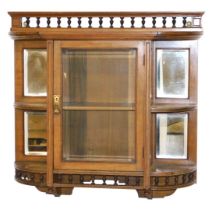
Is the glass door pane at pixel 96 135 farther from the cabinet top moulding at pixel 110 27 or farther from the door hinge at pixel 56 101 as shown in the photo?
the cabinet top moulding at pixel 110 27

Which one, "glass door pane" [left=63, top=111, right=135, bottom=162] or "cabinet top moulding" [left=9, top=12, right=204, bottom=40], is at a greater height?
"cabinet top moulding" [left=9, top=12, right=204, bottom=40]

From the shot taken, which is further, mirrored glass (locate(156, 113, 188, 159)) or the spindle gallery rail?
mirrored glass (locate(156, 113, 188, 159))

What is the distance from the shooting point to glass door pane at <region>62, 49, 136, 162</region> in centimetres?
183

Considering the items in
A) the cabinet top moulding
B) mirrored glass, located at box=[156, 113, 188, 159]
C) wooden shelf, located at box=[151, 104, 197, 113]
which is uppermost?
the cabinet top moulding

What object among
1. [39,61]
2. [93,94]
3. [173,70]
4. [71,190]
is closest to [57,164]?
[71,190]

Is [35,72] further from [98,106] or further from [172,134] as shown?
[172,134]

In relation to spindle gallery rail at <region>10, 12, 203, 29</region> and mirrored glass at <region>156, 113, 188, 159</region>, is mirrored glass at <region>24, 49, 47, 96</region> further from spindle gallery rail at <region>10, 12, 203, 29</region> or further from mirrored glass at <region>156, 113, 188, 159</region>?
mirrored glass at <region>156, 113, 188, 159</region>

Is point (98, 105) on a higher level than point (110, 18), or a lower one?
lower

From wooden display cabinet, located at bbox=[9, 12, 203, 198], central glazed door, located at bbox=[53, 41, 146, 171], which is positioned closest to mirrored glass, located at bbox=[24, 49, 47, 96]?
wooden display cabinet, located at bbox=[9, 12, 203, 198]

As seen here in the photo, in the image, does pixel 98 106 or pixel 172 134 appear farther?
pixel 172 134

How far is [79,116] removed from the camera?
1.85 meters

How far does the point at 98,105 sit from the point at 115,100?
0.06 meters

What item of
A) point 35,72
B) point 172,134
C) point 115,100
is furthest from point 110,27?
point 172,134

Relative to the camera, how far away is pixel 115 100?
6.05 ft
